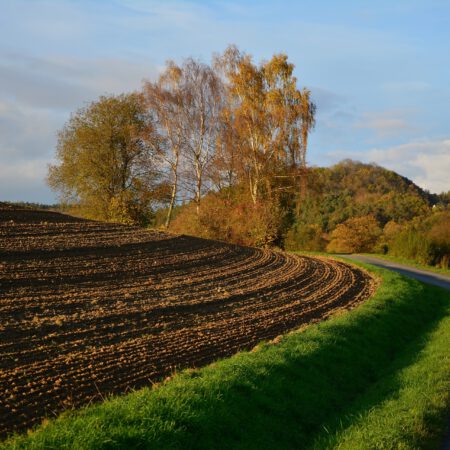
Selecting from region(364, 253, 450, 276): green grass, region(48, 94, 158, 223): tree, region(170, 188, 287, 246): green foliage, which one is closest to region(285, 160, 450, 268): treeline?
region(364, 253, 450, 276): green grass

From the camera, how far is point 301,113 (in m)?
35.3

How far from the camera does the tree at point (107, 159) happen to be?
3541 centimetres

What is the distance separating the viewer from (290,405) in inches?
296

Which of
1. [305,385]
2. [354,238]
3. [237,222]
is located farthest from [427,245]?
[305,385]

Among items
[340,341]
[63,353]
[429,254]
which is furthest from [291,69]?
[63,353]

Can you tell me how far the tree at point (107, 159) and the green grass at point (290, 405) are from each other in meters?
25.8

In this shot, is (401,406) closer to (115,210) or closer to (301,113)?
(115,210)

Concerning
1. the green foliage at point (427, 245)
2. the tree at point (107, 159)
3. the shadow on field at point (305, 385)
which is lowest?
the shadow on field at point (305, 385)

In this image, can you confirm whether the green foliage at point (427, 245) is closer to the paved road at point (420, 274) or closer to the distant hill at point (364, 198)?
the paved road at point (420, 274)

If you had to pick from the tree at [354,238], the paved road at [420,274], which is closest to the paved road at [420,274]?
the paved road at [420,274]

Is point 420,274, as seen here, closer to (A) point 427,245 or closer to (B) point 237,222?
(A) point 427,245

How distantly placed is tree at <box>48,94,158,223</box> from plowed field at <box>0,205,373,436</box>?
13.0 metres

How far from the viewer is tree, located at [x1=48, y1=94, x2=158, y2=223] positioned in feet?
116

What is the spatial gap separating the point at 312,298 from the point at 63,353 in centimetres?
897
